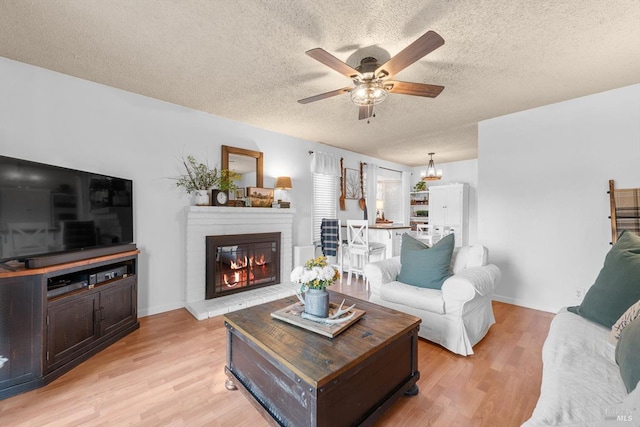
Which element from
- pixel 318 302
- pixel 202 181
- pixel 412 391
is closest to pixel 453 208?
pixel 412 391

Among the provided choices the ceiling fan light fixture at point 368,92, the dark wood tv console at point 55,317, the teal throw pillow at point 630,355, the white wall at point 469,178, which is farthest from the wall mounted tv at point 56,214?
the white wall at point 469,178

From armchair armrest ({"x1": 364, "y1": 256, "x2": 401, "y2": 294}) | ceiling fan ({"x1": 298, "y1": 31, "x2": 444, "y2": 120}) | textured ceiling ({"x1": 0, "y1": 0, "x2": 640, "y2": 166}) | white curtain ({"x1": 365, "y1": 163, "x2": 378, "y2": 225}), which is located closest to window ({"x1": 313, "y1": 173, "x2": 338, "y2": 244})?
white curtain ({"x1": 365, "y1": 163, "x2": 378, "y2": 225})

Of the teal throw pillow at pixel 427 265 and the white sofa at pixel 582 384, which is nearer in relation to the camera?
the white sofa at pixel 582 384

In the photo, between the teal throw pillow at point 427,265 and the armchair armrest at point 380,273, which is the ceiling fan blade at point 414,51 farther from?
the armchair armrest at point 380,273

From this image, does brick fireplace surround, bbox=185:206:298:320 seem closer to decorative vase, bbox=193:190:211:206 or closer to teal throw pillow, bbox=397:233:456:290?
decorative vase, bbox=193:190:211:206

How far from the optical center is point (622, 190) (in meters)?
2.82

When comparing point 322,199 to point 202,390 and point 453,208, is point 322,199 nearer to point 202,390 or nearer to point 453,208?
A: point 453,208

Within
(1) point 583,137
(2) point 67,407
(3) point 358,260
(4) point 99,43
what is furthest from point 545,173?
(2) point 67,407

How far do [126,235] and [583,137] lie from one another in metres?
5.18

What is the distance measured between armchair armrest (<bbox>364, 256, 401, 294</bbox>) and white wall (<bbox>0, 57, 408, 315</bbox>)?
2.34 m

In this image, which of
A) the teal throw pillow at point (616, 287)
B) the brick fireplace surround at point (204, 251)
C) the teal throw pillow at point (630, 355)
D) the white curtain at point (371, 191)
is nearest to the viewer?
the teal throw pillow at point (630, 355)

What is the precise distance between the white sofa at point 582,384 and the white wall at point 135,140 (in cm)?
349

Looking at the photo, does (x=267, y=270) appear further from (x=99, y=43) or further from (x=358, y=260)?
(x=99, y=43)

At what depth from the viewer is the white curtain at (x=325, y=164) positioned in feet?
16.0
